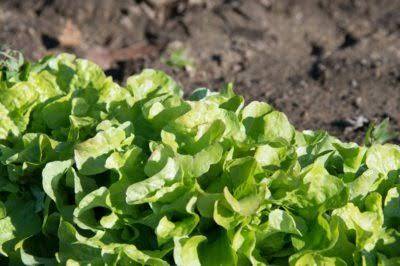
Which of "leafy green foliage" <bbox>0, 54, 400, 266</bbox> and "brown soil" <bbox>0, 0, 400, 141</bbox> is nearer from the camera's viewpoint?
"leafy green foliage" <bbox>0, 54, 400, 266</bbox>

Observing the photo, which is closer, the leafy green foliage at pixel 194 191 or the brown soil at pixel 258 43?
the leafy green foliage at pixel 194 191

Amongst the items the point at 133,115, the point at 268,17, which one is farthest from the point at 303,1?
the point at 133,115

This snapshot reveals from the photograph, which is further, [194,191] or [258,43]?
[258,43]

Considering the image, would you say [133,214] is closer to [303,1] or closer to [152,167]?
[152,167]

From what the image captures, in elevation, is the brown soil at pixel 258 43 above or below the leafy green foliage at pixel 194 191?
below

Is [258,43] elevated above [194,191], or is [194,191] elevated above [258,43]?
[194,191]
